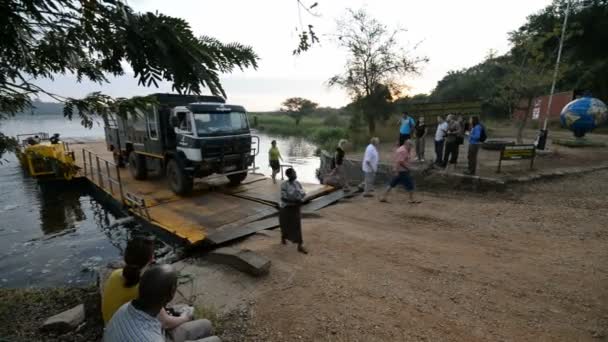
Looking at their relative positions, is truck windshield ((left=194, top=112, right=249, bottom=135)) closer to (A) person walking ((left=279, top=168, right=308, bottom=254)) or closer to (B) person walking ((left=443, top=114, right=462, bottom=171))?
(A) person walking ((left=279, top=168, right=308, bottom=254))

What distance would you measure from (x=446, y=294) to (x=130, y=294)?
338cm

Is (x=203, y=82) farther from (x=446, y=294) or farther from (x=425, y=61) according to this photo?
(x=425, y=61)

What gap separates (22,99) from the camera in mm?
1973

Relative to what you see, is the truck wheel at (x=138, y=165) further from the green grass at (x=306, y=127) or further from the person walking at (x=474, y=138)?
the green grass at (x=306, y=127)

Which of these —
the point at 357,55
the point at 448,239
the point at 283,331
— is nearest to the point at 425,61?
the point at 357,55

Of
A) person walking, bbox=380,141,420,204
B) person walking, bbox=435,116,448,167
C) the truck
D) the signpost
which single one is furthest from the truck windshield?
the signpost

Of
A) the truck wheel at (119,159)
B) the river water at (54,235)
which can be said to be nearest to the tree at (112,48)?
the river water at (54,235)

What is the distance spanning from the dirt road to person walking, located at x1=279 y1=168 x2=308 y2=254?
0.25m

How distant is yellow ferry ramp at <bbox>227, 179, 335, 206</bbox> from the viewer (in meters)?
8.05

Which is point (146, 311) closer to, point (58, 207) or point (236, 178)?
point (236, 178)

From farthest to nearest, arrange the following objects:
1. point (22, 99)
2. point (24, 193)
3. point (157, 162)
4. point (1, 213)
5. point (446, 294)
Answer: point (24, 193) → point (1, 213) → point (157, 162) → point (446, 294) → point (22, 99)

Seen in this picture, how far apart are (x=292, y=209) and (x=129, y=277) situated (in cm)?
296

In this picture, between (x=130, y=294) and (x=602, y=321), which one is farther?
(x=602, y=321)

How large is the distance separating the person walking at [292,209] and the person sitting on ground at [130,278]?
276 cm
